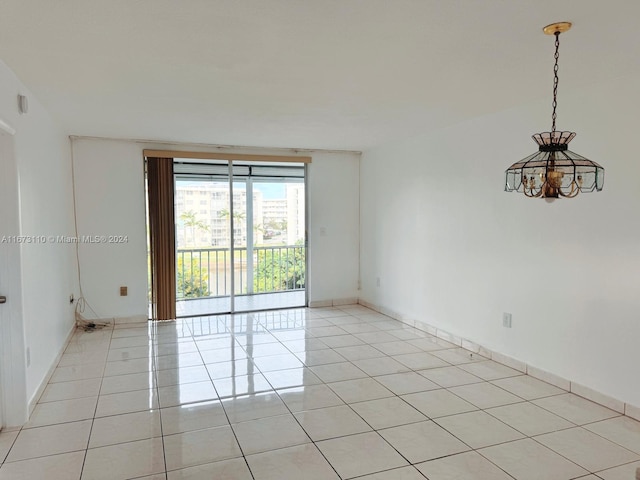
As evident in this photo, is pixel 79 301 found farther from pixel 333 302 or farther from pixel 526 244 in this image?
pixel 526 244

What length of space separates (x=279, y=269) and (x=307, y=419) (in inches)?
162

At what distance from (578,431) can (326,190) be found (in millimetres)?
4149

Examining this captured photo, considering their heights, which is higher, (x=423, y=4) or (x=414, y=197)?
(x=423, y=4)

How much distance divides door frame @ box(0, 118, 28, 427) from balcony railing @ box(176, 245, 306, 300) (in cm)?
310

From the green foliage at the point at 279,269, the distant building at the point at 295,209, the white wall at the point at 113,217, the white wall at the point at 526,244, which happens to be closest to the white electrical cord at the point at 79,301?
the white wall at the point at 113,217

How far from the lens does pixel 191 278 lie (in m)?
6.20

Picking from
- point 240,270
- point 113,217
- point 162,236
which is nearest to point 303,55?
point 162,236

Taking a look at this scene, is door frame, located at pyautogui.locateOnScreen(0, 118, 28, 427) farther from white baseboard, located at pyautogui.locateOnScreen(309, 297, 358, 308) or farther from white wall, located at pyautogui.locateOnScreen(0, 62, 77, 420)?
white baseboard, located at pyautogui.locateOnScreen(309, 297, 358, 308)

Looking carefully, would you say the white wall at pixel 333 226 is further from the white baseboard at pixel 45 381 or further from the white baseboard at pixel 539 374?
the white baseboard at pixel 45 381

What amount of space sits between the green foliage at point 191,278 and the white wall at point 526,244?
106 inches

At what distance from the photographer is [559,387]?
10.8ft

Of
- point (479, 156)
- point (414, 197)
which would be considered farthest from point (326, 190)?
point (479, 156)

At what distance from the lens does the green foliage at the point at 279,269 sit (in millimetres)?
6598

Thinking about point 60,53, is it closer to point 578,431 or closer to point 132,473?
point 132,473
